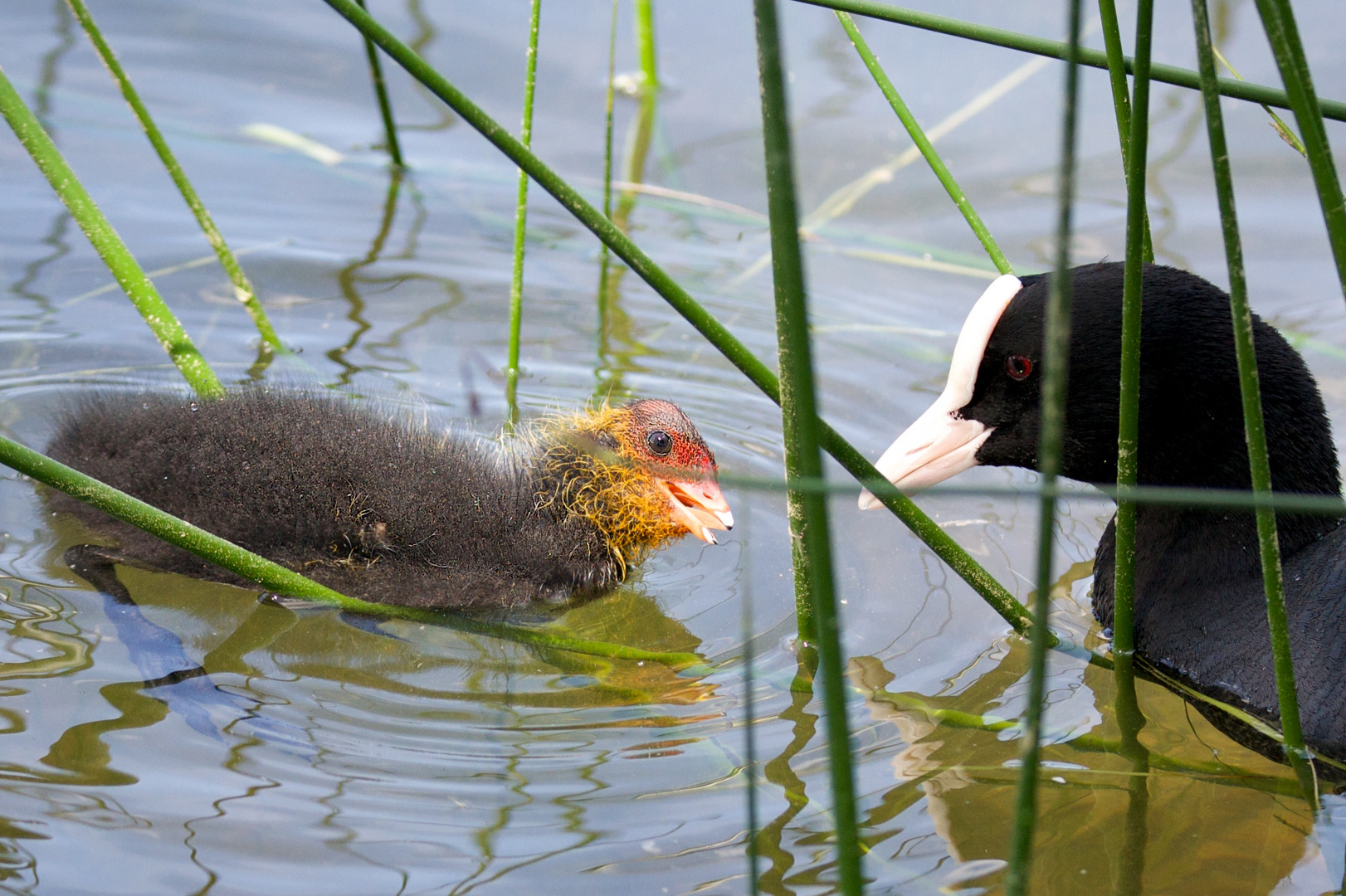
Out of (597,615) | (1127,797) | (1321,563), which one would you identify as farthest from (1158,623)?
(597,615)

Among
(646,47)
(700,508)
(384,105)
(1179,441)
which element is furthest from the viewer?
(646,47)

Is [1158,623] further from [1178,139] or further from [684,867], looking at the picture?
[1178,139]

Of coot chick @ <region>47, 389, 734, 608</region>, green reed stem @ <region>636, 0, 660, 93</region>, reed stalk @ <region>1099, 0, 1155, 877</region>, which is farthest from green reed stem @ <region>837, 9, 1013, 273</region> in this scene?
green reed stem @ <region>636, 0, 660, 93</region>

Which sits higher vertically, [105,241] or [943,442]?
[105,241]

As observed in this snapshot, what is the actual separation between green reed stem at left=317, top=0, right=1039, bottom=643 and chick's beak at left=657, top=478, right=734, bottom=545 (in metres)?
0.77

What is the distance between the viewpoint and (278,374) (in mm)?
3256

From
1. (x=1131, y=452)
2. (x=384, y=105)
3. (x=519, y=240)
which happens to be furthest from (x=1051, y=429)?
(x=384, y=105)

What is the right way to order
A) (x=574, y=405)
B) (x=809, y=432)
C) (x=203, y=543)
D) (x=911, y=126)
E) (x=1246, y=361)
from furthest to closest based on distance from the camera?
(x=574, y=405), (x=911, y=126), (x=203, y=543), (x=1246, y=361), (x=809, y=432)

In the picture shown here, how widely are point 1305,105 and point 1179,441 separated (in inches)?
40.7

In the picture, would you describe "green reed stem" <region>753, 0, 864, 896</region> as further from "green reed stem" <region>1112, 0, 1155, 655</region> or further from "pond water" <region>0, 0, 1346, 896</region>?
"pond water" <region>0, 0, 1346, 896</region>

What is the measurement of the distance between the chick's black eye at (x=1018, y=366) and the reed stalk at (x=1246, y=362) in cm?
73

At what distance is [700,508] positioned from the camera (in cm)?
269

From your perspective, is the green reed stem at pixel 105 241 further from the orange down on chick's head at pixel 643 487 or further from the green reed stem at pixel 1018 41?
the green reed stem at pixel 1018 41

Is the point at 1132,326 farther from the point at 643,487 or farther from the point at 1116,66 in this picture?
the point at 643,487
